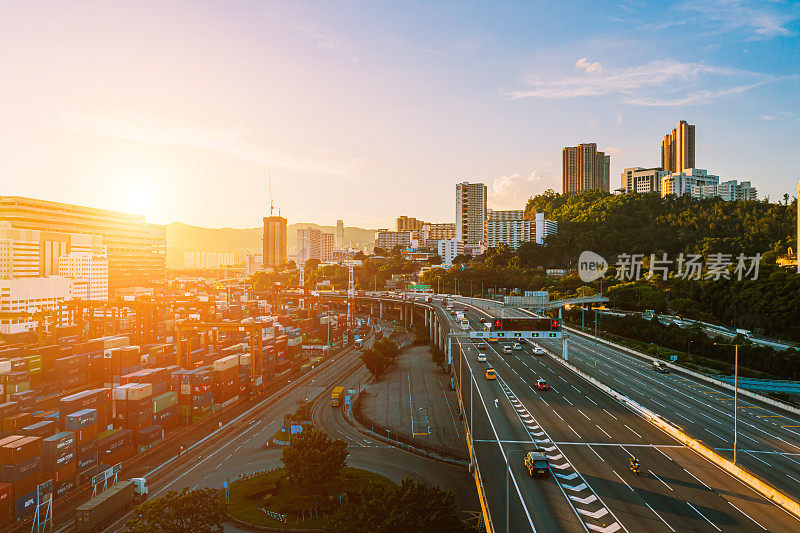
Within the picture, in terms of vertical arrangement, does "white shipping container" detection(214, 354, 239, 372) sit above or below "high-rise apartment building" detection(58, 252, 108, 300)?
below

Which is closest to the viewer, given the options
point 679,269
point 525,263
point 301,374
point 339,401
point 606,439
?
point 606,439

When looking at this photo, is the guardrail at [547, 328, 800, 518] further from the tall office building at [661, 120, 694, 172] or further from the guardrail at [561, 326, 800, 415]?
the tall office building at [661, 120, 694, 172]

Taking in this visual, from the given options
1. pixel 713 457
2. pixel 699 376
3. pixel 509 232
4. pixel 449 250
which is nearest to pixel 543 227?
pixel 509 232

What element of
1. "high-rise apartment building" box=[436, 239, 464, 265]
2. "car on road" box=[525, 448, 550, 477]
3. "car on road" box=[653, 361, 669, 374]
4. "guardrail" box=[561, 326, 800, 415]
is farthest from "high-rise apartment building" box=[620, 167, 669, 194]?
"car on road" box=[525, 448, 550, 477]

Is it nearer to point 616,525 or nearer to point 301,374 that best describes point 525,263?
point 301,374

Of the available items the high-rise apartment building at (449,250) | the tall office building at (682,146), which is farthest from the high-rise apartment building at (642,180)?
the high-rise apartment building at (449,250)

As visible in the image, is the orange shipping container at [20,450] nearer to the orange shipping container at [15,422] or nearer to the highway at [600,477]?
the orange shipping container at [15,422]

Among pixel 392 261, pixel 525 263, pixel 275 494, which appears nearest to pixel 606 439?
pixel 275 494
